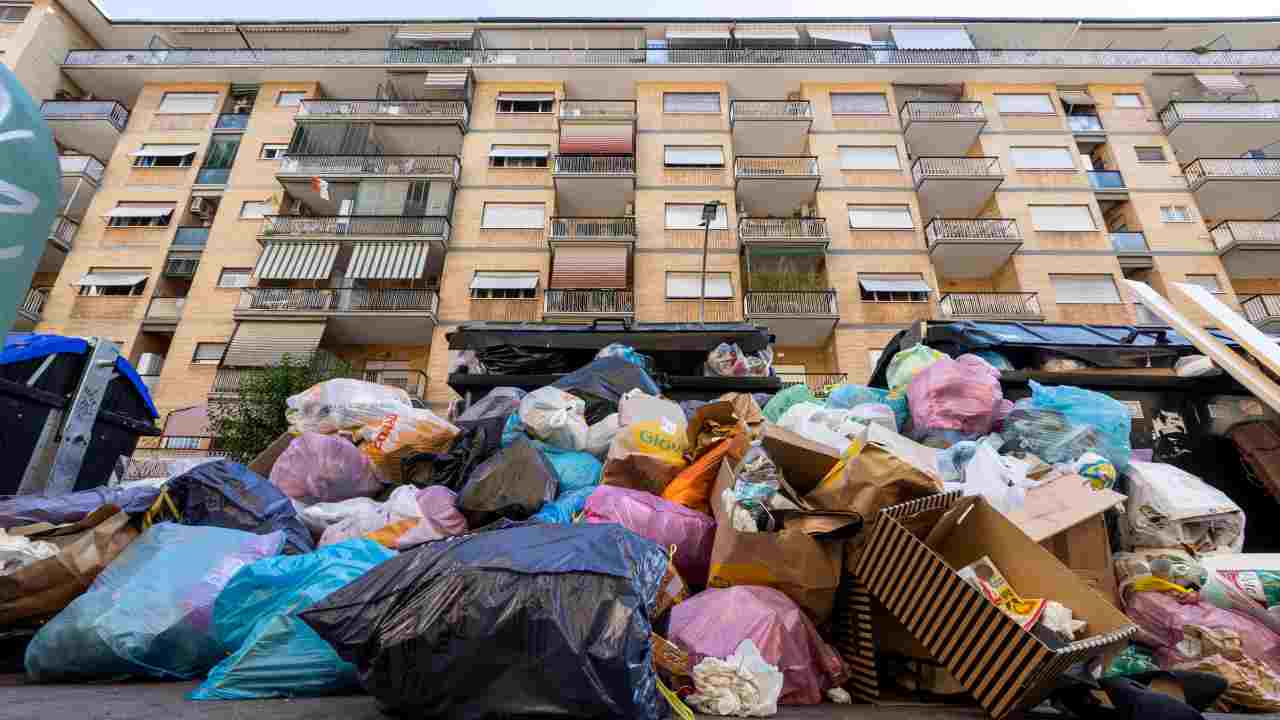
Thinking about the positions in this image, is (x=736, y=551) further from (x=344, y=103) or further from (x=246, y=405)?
(x=344, y=103)

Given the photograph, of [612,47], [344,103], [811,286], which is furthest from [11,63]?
[811,286]

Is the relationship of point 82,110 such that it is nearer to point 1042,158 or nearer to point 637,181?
point 637,181

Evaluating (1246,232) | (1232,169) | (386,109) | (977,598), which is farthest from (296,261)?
(1232,169)

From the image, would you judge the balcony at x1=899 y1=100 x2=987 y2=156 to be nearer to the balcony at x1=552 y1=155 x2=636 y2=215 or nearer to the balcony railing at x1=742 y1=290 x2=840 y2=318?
the balcony railing at x1=742 y1=290 x2=840 y2=318

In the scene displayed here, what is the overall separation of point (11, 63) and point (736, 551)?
23.0m

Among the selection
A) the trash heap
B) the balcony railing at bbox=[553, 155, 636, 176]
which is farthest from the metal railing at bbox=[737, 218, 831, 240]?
the trash heap

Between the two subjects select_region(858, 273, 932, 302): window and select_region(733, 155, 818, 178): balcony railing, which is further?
select_region(733, 155, 818, 178): balcony railing

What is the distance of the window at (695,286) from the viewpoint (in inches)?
605

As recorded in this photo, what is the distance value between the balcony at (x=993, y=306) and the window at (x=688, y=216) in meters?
5.98

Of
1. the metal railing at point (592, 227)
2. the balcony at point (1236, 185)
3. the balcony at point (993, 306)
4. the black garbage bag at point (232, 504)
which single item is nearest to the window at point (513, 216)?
the metal railing at point (592, 227)

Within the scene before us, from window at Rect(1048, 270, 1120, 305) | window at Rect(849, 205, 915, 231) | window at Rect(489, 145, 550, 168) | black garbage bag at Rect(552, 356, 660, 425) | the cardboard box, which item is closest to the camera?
the cardboard box

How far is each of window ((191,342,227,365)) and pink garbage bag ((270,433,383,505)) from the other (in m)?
13.0

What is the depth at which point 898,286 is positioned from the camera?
49.6 ft

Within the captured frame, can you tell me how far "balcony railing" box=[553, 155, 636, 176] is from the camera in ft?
54.1
